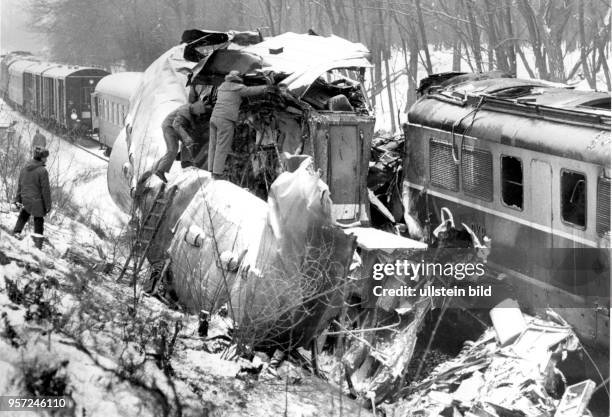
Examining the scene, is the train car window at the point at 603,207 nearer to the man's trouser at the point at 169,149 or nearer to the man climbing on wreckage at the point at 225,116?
the man climbing on wreckage at the point at 225,116

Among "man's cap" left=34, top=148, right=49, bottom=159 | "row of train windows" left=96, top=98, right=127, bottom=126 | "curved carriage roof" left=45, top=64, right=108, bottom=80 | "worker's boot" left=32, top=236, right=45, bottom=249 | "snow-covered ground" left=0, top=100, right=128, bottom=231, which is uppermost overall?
"man's cap" left=34, top=148, right=49, bottom=159

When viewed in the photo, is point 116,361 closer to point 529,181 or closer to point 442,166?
point 529,181

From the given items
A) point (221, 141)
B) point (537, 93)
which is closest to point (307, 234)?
point (221, 141)

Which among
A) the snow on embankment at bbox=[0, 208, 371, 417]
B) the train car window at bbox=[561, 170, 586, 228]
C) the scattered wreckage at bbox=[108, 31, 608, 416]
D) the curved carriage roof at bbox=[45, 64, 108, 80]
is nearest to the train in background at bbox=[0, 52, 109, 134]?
the curved carriage roof at bbox=[45, 64, 108, 80]

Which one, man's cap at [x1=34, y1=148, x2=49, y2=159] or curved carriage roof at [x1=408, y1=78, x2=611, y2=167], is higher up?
curved carriage roof at [x1=408, y1=78, x2=611, y2=167]

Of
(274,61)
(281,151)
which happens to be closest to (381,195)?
(281,151)

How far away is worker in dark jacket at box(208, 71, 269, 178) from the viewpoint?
12.4 metres

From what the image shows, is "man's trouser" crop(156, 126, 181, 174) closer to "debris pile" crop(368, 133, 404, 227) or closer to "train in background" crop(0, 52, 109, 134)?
"debris pile" crop(368, 133, 404, 227)

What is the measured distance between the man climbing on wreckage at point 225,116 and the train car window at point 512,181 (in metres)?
3.59

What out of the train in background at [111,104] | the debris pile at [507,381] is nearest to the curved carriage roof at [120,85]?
the train in background at [111,104]

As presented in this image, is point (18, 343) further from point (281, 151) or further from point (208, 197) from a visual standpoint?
point (281, 151)

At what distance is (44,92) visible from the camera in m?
34.5

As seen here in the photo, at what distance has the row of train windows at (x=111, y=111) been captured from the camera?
2617 cm

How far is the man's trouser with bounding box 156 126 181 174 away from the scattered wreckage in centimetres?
17
